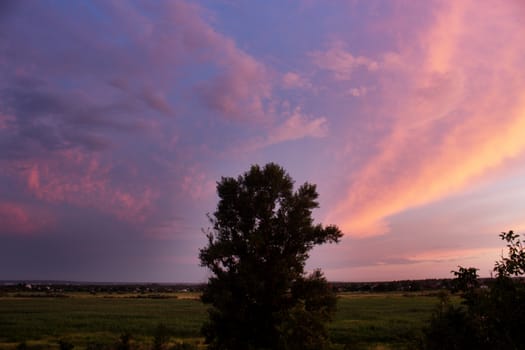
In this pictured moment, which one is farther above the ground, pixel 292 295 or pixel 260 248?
pixel 260 248

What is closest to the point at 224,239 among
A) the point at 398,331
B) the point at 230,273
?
the point at 230,273

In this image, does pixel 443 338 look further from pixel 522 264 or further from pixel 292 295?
pixel 292 295

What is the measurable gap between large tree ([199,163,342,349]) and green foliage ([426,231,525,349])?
14568mm

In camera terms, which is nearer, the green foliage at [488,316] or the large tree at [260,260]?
the green foliage at [488,316]

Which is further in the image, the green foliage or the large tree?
the large tree

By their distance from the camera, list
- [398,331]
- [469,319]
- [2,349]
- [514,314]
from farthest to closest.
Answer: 1. [398,331]
2. [2,349]
3. [469,319]
4. [514,314]

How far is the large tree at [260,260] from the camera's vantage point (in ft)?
71.5

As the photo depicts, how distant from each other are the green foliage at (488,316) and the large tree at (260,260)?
47.8 feet

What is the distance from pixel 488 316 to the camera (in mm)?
6195

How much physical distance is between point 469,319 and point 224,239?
1779 centimetres

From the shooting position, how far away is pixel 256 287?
21453 millimetres

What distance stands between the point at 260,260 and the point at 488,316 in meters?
17.1

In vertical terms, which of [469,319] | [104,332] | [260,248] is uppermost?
[260,248]

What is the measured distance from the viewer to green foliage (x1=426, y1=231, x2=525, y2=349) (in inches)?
236
